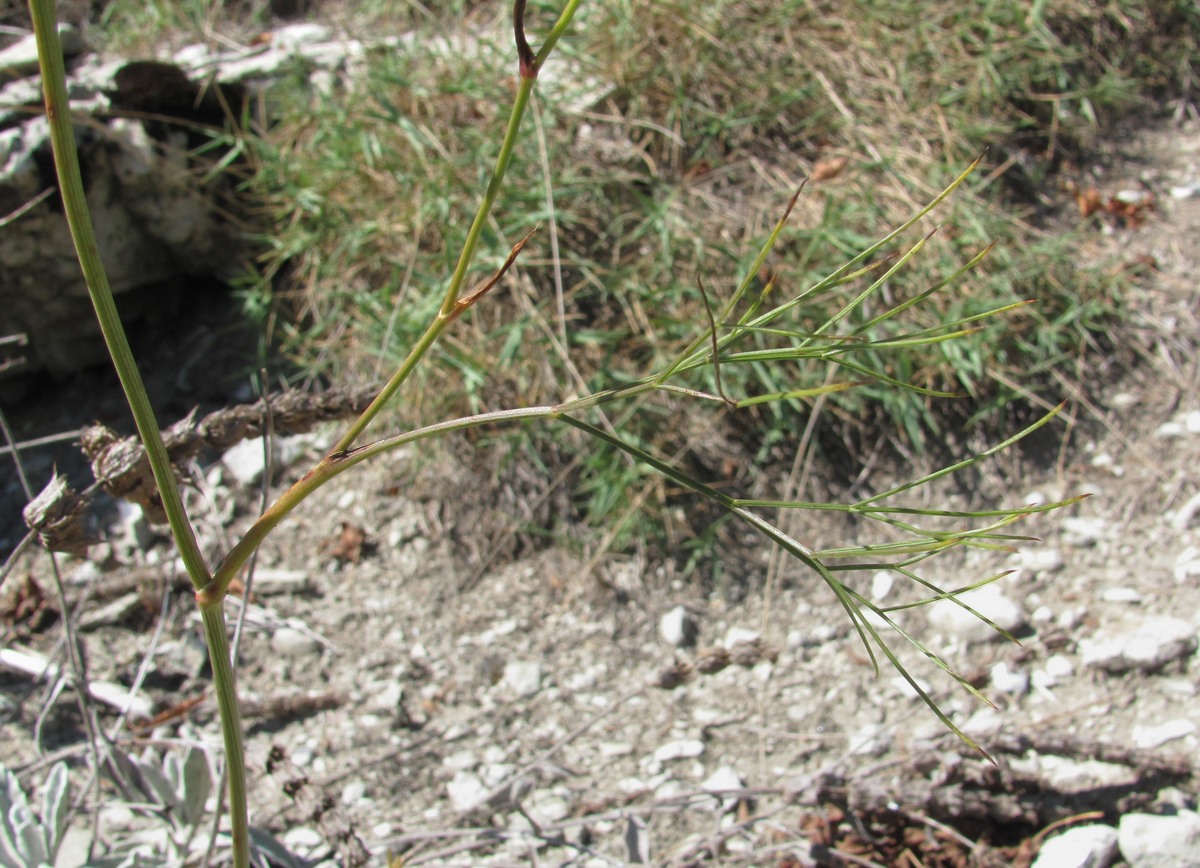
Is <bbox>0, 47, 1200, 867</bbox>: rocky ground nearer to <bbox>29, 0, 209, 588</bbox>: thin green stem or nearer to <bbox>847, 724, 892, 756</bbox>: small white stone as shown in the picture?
<bbox>847, 724, 892, 756</bbox>: small white stone

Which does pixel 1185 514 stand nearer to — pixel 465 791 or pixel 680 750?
pixel 680 750

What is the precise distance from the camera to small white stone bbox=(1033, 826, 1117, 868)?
1.54 metres

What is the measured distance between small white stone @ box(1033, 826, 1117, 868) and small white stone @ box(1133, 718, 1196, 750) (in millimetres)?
259

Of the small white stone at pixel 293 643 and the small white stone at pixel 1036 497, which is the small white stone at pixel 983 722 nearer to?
the small white stone at pixel 1036 497

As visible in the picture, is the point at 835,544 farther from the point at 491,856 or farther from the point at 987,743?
the point at 491,856

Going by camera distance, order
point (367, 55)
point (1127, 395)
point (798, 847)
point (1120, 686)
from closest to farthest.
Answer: point (798, 847)
point (1120, 686)
point (1127, 395)
point (367, 55)

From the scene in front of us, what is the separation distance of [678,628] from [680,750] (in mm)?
336

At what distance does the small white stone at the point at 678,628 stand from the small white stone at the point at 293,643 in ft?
2.63

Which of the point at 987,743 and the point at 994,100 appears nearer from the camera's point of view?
the point at 987,743

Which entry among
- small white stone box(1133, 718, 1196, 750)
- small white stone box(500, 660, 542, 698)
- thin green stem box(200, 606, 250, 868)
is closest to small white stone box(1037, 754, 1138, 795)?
small white stone box(1133, 718, 1196, 750)

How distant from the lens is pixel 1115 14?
2.96 meters

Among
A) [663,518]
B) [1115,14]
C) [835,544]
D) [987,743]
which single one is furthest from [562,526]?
[1115,14]

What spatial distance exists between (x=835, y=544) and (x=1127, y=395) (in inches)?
36.6

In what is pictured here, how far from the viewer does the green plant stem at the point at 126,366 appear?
63 cm
